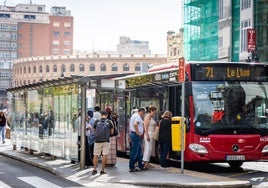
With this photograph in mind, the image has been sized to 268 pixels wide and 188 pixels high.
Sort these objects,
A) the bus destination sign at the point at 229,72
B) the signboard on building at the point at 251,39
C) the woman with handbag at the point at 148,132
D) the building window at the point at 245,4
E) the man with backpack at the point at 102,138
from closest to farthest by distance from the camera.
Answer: the man with backpack at the point at 102,138
the woman with handbag at the point at 148,132
the bus destination sign at the point at 229,72
the signboard on building at the point at 251,39
the building window at the point at 245,4

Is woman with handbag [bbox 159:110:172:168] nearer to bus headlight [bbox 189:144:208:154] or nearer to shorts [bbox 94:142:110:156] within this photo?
bus headlight [bbox 189:144:208:154]

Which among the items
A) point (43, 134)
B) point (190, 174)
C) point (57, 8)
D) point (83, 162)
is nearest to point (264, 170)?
point (190, 174)

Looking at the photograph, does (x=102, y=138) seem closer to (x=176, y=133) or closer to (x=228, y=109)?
(x=176, y=133)

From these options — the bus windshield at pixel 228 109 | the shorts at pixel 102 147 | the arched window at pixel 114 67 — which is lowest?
the shorts at pixel 102 147

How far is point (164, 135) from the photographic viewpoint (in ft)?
55.3

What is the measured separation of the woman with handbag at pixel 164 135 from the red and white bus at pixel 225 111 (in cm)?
51

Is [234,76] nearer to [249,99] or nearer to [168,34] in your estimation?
[249,99]

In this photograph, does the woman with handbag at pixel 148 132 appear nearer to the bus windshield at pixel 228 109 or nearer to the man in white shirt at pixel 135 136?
the man in white shirt at pixel 135 136

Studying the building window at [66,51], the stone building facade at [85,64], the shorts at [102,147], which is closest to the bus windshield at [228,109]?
the shorts at [102,147]

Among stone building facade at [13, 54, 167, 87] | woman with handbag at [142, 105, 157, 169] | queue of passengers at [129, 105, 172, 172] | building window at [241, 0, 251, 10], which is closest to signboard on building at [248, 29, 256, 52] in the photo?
building window at [241, 0, 251, 10]

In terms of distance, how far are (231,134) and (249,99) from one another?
Answer: 3.75 feet

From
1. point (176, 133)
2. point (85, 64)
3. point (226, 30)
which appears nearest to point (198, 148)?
point (176, 133)

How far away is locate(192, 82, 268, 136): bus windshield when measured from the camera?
1677cm

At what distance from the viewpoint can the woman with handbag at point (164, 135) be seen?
16702mm
